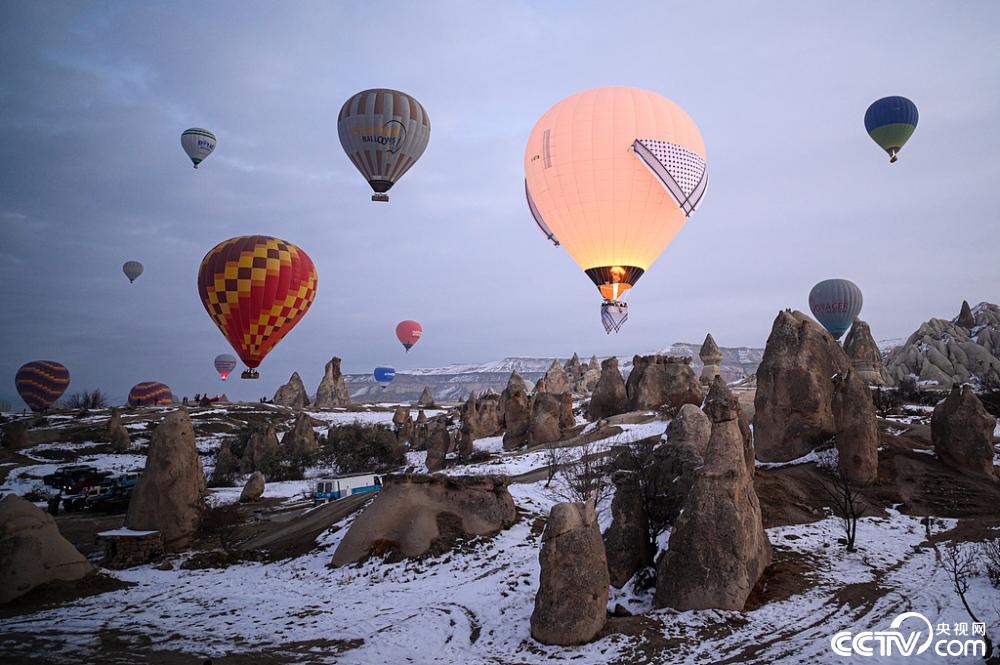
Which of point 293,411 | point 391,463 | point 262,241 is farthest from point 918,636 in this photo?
point 293,411

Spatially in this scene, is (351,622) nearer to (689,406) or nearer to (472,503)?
(472,503)

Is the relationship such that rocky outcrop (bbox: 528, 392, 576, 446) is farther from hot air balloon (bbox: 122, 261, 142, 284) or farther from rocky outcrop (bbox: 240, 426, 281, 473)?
hot air balloon (bbox: 122, 261, 142, 284)

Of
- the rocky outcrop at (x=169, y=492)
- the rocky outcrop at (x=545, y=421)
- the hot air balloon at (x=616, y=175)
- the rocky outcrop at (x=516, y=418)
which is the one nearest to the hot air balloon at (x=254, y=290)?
the rocky outcrop at (x=169, y=492)

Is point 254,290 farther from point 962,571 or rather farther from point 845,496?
point 962,571

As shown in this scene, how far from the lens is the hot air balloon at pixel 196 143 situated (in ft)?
151

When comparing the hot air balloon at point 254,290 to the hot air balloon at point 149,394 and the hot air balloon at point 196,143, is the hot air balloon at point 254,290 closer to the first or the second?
the hot air balloon at point 196,143

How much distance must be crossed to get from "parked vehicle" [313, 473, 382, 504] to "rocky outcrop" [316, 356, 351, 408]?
67068mm

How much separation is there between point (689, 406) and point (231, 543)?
1678 cm

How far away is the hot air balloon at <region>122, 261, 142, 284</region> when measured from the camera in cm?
6988

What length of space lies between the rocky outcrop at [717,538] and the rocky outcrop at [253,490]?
81.7 feet

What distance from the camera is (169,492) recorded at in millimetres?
20656

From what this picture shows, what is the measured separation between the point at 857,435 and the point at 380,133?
2577 cm

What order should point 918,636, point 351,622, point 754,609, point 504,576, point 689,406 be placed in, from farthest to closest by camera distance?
1. point 689,406
2. point 504,576
3. point 351,622
4. point 754,609
5. point 918,636

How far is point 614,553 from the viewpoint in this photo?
43.3ft
